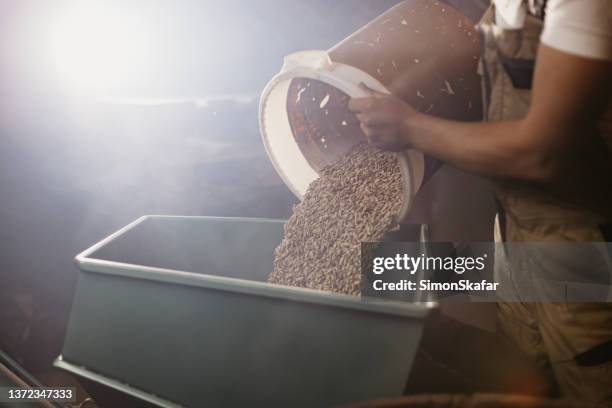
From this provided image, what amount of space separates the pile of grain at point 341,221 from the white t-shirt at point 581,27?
53cm

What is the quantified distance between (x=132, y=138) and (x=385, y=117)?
131 centimetres

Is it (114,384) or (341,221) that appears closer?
(114,384)

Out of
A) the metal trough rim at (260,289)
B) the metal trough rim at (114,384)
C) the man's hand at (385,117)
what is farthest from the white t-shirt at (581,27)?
the metal trough rim at (114,384)

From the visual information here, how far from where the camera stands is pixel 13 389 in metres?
1.29

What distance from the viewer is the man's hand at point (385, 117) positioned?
3.23ft

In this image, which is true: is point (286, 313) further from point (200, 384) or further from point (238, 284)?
point (200, 384)

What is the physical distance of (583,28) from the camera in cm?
73

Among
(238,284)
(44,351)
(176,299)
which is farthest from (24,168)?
(238,284)

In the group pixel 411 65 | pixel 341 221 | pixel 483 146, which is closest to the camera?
pixel 483 146

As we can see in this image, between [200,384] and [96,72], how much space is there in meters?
1.32

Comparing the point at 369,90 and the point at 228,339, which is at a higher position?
the point at 369,90

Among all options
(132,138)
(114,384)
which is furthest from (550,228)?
(132,138)

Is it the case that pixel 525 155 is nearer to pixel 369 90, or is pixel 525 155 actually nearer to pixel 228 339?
pixel 369 90

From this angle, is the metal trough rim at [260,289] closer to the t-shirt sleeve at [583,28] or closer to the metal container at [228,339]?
the metal container at [228,339]
